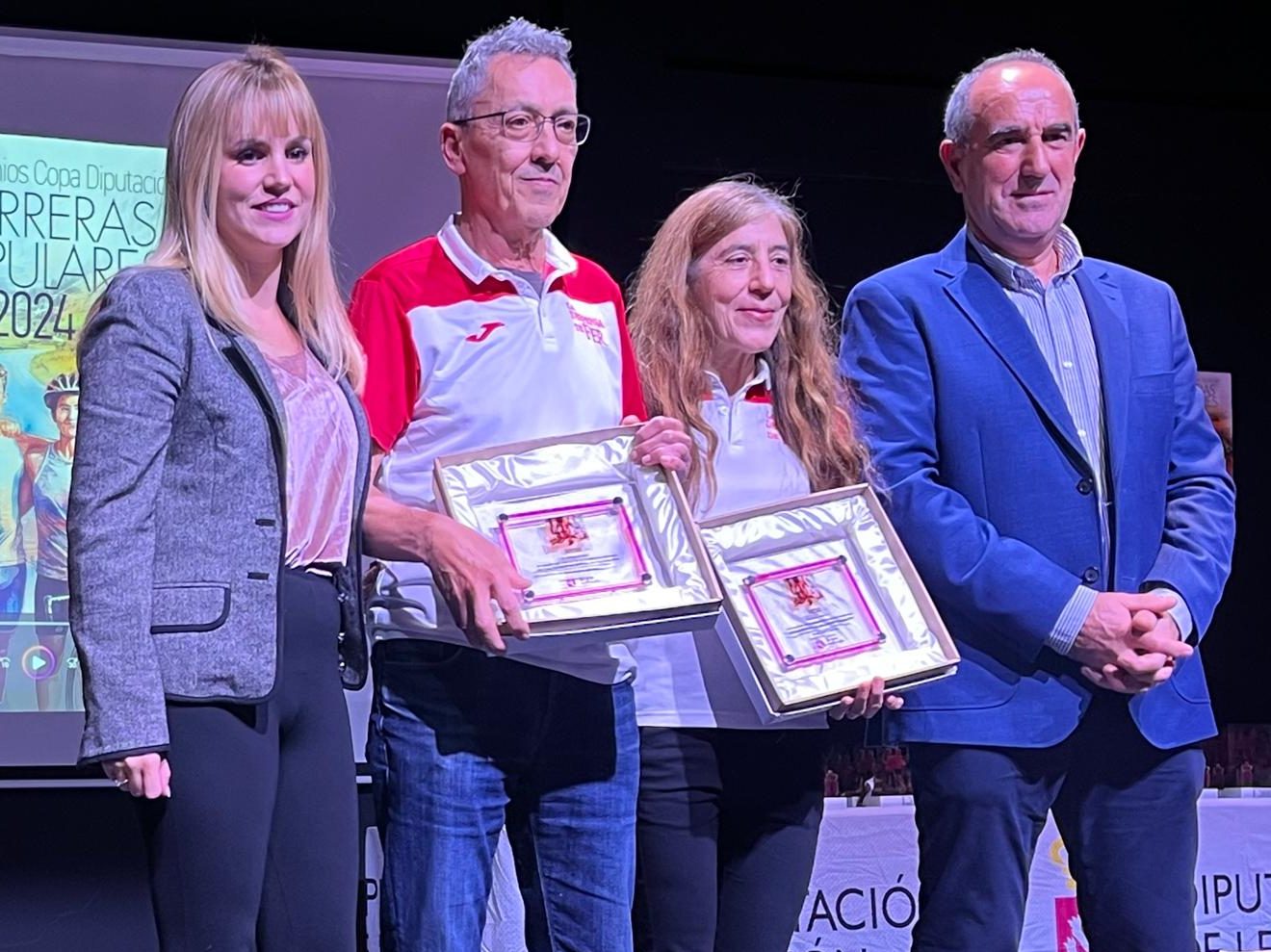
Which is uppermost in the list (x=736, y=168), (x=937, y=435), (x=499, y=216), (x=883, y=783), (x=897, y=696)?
(x=736, y=168)

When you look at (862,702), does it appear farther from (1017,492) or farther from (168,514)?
(168,514)

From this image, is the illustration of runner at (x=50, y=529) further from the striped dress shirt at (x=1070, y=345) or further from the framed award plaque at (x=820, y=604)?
the striped dress shirt at (x=1070, y=345)

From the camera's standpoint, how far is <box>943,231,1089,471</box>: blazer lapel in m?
2.56

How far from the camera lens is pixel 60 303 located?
4.49m

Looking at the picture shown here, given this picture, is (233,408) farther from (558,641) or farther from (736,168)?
(736,168)

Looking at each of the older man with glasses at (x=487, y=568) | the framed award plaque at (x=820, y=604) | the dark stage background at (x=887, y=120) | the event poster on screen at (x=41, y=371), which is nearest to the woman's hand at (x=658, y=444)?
the older man with glasses at (x=487, y=568)

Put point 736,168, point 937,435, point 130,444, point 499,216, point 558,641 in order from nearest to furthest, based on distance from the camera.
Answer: point 130,444 < point 558,641 < point 499,216 < point 937,435 < point 736,168

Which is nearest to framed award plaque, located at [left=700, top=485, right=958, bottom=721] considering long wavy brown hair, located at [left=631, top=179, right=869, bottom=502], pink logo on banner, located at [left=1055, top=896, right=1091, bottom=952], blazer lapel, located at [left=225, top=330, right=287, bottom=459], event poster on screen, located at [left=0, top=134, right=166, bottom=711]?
long wavy brown hair, located at [left=631, top=179, right=869, bottom=502]

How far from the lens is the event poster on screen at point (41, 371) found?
441 centimetres

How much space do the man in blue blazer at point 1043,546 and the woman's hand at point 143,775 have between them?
1193mm

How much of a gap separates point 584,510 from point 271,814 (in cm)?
63

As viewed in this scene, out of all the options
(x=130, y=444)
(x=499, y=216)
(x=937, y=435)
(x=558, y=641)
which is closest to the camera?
(x=130, y=444)

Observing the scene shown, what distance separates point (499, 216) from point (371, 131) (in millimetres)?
2509

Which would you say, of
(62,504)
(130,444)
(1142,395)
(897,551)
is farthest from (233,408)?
(62,504)
